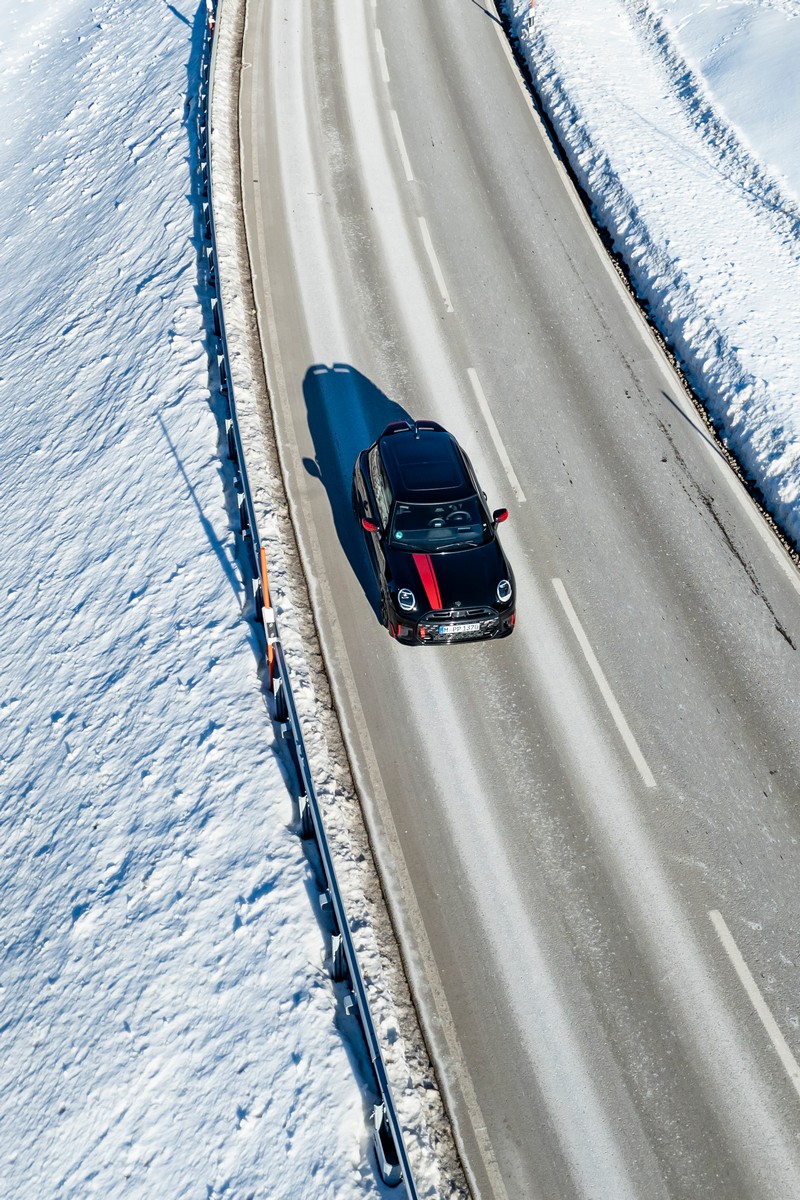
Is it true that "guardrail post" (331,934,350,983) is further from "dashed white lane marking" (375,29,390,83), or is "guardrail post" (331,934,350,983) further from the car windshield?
"dashed white lane marking" (375,29,390,83)

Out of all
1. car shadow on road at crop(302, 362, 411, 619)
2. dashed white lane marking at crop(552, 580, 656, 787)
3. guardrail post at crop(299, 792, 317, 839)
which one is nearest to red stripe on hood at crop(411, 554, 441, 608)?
car shadow on road at crop(302, 362, 411, 619)

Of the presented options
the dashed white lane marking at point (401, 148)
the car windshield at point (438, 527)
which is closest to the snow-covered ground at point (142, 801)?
the car windshield at point (438, 527)

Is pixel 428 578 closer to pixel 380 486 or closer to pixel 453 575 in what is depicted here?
pixel 453 575

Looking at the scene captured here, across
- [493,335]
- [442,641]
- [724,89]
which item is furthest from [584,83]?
[442,641]

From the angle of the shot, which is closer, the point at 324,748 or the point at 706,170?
the point at 324,748

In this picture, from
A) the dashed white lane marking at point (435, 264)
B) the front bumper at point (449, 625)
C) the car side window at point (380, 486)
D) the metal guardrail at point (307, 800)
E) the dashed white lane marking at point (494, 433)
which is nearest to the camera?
the metal guardrail at point (307, 800)

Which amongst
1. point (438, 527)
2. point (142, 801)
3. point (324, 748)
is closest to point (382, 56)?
point (438, 527)

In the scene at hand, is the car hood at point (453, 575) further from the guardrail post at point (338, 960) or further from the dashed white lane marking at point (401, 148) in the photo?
the dashed white lane marking at point (401, 148)
